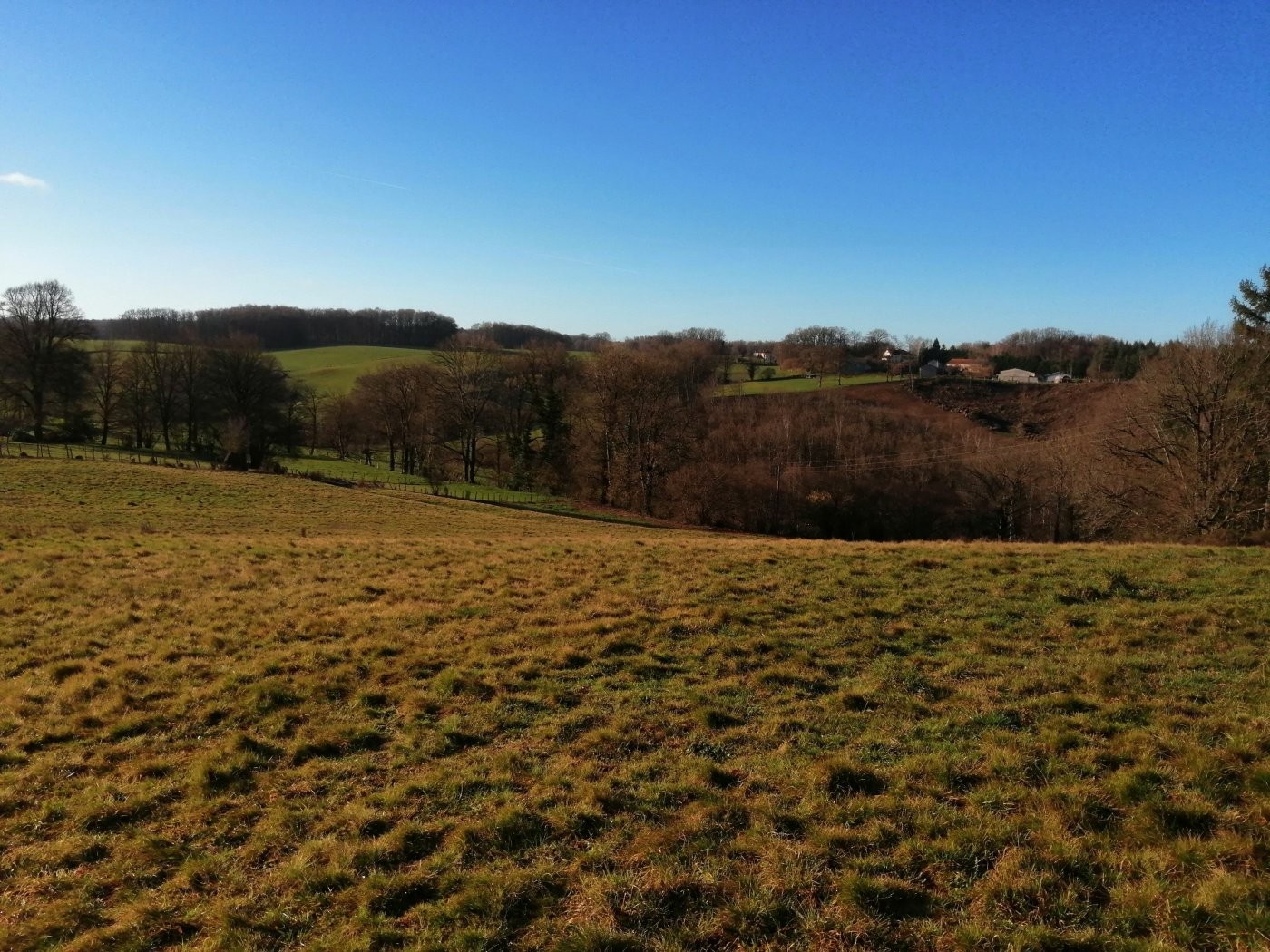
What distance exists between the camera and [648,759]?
659 cm

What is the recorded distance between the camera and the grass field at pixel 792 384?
263 ft

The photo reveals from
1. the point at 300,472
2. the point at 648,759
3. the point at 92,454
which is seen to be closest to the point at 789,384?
the point at 300,472

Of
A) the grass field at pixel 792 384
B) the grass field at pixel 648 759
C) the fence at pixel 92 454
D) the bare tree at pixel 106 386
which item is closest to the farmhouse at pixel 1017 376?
the grass field at pixel 792 384

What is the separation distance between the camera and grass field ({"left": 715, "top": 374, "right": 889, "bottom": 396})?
263ft

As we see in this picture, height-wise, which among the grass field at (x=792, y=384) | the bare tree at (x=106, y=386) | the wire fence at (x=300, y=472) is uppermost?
the grass field at (x=792, y=384)

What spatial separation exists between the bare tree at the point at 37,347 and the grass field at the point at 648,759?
5030 cm

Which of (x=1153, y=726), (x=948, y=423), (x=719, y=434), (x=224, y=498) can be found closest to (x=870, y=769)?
(x=1153, y=726)

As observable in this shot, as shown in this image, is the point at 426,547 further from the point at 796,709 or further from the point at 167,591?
→ the point at 796,709

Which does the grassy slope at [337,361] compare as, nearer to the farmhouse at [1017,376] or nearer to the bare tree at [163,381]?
the bare tree at [163,381]

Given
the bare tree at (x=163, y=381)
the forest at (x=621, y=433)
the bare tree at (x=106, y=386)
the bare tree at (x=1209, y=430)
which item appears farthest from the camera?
the bare tree at (x=163, y=381)

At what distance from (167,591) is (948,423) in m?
82.0

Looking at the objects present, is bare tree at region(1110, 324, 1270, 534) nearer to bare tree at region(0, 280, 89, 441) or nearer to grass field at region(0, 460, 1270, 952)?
grass field at region(0, 460, 1270, 952)

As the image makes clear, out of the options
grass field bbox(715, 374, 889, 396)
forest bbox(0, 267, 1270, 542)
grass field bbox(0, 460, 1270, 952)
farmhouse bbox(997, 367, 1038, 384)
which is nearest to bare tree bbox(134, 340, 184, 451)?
forest bbox(0, 267, 1270, 542)

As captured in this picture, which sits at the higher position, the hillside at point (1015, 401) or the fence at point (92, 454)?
the hillside at point (1015, 401)
